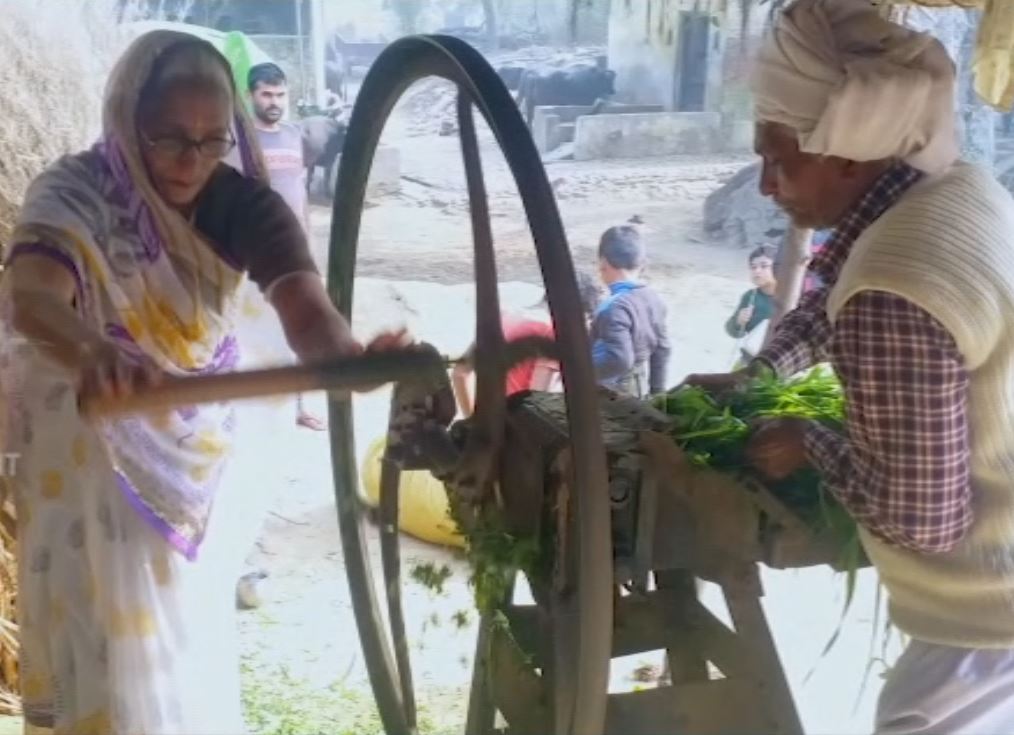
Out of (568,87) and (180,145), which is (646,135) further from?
(180,145)

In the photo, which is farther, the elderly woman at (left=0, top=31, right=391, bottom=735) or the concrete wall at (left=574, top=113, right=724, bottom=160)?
the concrete wall at (left=574, top=113, right=724, bottom=160)

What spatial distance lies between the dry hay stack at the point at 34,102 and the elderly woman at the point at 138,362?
70 centimetres

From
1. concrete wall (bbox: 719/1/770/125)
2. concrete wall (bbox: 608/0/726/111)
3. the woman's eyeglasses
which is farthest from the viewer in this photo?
concrete wall (bbox: 608/0/726/111)

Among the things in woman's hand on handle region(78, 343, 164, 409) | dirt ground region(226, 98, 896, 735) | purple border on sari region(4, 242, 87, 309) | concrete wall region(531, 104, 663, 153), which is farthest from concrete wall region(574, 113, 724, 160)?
woman's hand on handle region(78, 343, 164, 409)

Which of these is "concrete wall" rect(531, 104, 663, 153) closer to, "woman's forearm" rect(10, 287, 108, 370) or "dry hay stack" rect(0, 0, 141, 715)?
"dry hay stack" rect(0, 0, 141, 715)

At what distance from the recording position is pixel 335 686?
2.84 meters

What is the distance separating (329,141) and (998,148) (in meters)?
3.49

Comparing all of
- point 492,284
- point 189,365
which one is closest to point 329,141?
point 189,365

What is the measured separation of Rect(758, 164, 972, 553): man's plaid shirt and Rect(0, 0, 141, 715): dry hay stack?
5.53 ft

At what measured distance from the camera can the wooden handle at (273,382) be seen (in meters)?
1.26

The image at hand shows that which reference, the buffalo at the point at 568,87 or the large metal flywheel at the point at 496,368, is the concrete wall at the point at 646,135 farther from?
the large metal flywheel at the point at 496,368

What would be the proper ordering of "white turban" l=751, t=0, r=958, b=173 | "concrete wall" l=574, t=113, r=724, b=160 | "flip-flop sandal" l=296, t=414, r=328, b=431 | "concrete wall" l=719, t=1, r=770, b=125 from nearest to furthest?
"white turban" l=751, t=0, r=958, b=173 < "flip-flop sandal" l=296, t=414, r=328, b=431 < "concrete wall" l=719, t=1, r=770, b=125 < "concrete wall" l=574, t=113, r=724, b=160

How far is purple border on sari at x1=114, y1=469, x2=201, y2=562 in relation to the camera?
1602 mm

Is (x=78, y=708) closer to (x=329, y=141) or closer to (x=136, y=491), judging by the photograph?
(x=136, y=491)
